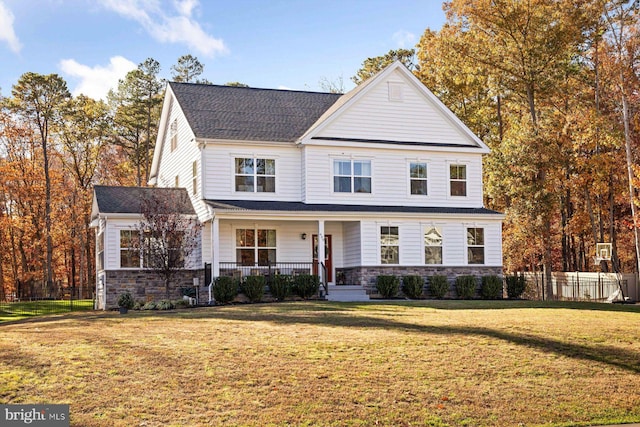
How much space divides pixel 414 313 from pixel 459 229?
10.7 meters

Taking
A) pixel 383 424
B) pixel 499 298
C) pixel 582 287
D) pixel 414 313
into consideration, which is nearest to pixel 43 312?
pixel 414 313

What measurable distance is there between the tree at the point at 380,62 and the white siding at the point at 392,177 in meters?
17.2

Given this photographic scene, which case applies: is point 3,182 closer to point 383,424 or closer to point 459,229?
point 459,229

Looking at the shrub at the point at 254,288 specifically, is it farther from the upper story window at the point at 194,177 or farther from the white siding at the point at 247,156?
the upper story window at the point at 194,177

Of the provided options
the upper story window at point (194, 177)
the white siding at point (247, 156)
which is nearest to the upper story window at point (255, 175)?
the white siding at point (247, 156)

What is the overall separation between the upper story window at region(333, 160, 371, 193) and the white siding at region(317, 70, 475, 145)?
106 cm

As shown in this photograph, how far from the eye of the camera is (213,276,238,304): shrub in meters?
25.1

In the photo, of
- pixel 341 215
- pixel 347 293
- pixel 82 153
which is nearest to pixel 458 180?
pixel 341 215

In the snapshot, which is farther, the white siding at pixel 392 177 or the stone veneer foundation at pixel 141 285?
the white siding at pixel 392 177

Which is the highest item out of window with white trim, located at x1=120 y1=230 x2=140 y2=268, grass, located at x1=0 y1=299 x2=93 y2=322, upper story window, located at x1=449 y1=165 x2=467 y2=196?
upper story window, located at x1=449 y1=165 x2=467 y2=196

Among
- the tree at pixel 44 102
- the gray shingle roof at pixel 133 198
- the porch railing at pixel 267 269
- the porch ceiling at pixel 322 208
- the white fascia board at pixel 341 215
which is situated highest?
the tree at pixel 44 102

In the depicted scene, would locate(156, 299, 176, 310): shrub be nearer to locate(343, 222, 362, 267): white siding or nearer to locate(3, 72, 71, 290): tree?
locate(343, 222, 362, 267): white siding

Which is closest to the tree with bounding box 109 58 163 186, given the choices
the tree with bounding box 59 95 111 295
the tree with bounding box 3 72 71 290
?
the tree with bounding box 59 95 111 295

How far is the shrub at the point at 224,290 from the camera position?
82.5ft
